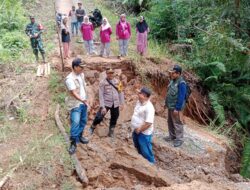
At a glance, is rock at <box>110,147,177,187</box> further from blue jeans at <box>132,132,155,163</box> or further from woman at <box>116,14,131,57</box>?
woman at <box>116,14,131,57</box>

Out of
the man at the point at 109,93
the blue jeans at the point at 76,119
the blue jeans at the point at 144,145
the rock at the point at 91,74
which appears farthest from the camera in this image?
the rock at the point at 91,74

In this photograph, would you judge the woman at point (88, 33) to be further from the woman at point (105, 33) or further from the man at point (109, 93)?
the man at point (109, 93)

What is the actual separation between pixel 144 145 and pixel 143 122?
1.70 feet

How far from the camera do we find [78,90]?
6.51m

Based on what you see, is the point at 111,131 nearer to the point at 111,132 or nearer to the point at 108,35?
the point at 111,132

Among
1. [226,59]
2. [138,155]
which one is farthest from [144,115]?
[226,59]

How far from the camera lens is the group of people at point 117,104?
21.0 feet

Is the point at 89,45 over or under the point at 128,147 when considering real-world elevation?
over

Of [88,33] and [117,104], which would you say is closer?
[117,104]

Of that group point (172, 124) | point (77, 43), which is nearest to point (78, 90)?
point (172, 124)

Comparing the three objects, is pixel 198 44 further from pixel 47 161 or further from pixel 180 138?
Answer: pixel 47 161

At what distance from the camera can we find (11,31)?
13570 millimetres

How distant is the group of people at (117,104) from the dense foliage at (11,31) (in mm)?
4707

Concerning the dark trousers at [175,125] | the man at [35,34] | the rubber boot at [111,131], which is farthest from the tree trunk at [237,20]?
the man at [35,34]
